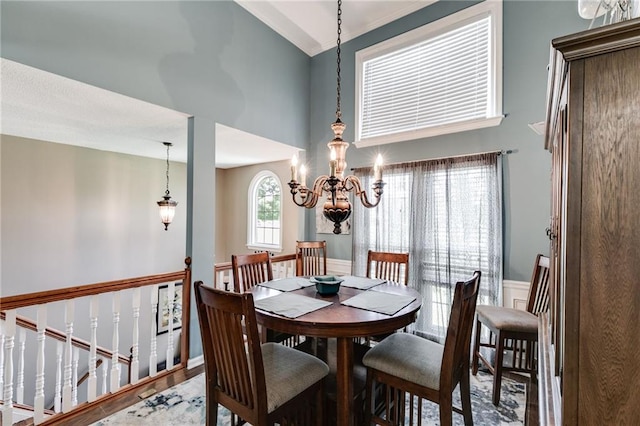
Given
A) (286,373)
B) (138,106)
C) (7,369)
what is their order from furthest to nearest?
(138,106) < (7,369) < (286,373)

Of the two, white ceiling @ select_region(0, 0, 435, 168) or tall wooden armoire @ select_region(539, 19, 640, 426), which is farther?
white ceiling @ select_region(0, 0, 435, 168)

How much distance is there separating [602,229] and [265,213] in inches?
204

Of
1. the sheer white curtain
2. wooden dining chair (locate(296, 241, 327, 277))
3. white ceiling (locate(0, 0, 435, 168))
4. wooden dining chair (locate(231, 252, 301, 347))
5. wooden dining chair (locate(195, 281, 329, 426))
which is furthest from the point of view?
wooden dining chair (locate(296, 241, 327, 277))

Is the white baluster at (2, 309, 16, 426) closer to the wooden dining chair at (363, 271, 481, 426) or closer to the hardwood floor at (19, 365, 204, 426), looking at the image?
the hardwood floor at (19, 365, 204, 426)

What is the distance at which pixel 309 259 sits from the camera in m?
3.75

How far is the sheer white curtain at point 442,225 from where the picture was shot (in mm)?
2916

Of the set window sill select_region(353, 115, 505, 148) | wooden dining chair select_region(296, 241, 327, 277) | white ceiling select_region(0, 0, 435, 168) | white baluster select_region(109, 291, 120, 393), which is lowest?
white baluster select_region(109, 291, 120, 393)

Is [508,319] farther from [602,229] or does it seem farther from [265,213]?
[265,213]

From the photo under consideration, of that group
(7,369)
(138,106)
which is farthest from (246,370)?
(138,106)

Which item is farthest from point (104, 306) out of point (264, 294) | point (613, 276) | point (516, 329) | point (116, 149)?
point (613, 276)

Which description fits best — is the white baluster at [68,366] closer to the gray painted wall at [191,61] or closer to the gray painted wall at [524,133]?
the gray painted wall at [191,61]

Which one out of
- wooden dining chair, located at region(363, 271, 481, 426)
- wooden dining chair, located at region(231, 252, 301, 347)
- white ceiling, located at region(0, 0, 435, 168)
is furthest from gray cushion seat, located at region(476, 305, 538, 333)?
white ceiling, located at region(0, 0, 435, 168)

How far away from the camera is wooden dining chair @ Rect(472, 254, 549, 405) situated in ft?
7.34

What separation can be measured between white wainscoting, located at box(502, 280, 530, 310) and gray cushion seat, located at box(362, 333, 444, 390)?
4.75ft
